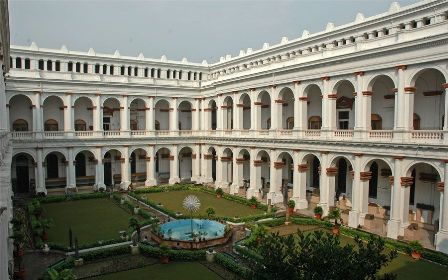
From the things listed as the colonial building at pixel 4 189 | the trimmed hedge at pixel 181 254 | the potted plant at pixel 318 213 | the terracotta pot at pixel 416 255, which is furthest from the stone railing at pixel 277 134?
the colonial building at pixel 4 189

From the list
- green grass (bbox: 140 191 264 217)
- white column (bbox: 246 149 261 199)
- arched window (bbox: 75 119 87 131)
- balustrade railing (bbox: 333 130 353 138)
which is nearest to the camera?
balustrade railing (bbox: 333 130 353 138)

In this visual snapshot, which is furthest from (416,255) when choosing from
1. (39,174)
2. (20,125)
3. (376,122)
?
(20,125)

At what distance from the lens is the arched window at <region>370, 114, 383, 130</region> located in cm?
2780

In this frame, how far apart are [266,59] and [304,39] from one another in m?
6.18

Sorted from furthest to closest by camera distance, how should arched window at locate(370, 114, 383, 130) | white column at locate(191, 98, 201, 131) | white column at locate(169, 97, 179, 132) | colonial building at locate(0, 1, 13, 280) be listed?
white column at locate(191, 98, 201, 131), white column at locate(169, 97, 179, 132), arched window at locate(370, 114, 383, 130), colonial building at locate(0, 1, 13, 280)

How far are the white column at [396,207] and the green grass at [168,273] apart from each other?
11.7 meters

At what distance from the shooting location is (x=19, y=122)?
37469mm

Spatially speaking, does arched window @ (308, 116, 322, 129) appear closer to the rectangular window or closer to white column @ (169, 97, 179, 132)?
the rectangular window

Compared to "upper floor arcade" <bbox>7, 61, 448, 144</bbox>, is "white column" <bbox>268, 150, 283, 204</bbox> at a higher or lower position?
lower

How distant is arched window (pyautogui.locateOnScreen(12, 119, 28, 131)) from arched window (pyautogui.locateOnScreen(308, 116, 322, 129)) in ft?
88.0

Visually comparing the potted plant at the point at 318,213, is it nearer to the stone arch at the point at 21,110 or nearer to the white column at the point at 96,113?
the white column at the point at 96,113

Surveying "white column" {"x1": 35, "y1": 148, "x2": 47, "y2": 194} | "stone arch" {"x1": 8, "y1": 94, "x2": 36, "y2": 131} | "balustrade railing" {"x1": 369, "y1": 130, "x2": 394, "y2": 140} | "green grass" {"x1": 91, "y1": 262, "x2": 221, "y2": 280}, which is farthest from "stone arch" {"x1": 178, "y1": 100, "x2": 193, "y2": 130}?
"green grass" {"x1": 91, "y1": 262, "x2": 221, "y2": 280}

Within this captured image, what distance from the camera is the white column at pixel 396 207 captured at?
23062mm

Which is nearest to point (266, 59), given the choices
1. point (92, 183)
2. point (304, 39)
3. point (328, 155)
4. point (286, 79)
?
point (304, 39)
